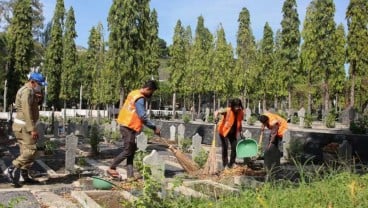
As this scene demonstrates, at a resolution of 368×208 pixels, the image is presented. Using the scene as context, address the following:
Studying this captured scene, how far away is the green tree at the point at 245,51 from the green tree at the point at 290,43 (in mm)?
4952

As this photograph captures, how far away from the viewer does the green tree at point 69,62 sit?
1690 inches

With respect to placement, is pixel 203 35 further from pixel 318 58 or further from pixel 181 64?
pixel 318 58

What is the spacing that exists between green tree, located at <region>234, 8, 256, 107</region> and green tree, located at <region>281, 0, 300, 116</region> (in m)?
4.95

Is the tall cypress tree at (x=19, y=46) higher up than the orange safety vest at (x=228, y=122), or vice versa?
the tall cypress tree at (x=19, y=46)

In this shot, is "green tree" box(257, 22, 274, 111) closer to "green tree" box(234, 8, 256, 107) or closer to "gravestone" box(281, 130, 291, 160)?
"green tree" box(234, 8, 256, 107)

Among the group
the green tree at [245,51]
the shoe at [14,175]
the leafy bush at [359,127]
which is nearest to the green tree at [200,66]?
the green tree at [245,51]

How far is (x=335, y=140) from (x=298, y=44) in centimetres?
2947

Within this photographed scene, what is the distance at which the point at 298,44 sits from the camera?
42.8 meters

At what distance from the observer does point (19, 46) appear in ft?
103

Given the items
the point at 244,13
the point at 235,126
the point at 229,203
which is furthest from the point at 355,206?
the point at 244,13

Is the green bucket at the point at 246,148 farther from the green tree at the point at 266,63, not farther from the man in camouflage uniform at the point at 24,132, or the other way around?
the green tree at the point at 266,63

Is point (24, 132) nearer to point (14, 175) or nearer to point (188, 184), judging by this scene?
point (14, 175)

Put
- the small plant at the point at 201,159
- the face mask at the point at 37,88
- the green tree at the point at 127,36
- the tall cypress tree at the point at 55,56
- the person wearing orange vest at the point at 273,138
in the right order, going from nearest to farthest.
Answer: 1. the face mask at the point at 37,88
2. the person wearing orange vest at the point at 273,138
3. the small plant at the point at 201,159
4. the green tree at the point at 127,36
5. the tall cypress tree at the point at 55,56

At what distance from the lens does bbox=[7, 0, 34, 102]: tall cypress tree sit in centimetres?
3103
